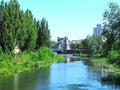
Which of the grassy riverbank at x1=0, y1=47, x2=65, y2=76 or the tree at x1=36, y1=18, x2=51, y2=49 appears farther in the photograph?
the tree at x1=36, y1=18, x2=51, y2=49

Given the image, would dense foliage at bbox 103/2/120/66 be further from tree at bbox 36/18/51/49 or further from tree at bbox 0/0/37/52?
tree at bbox 36/18/51/49

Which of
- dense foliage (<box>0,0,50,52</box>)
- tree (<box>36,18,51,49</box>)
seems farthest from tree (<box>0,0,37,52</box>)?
tree (<box>36,18,51,49</box>)

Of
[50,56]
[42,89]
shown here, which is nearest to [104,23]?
[42,89]

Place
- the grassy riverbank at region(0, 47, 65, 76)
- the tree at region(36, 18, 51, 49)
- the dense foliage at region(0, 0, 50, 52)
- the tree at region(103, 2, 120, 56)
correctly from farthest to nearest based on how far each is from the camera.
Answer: the tree at region(36, 18, 51, 49)
the dense foliage at region(0, 0, 50, 52)
the grassy riverbank at region(0, 47, 65, 76)
the tree at region(103, 2, 120, 56)

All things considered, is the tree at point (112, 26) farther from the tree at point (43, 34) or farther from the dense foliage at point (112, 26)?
the tree at point (43, 34)

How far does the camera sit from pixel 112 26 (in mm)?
43938

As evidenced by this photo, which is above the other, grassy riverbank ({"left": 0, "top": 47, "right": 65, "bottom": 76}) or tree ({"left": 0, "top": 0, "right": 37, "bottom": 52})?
tree ({"left": 0, "top": 0, "right": 37, "bottom": 52})

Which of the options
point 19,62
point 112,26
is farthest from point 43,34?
point 112,26

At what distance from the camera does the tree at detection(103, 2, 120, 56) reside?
4369 cm

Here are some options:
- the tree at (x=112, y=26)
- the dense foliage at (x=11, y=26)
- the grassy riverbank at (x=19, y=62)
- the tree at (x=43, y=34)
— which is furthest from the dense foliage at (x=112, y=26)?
the tree at (x=43, y=34)

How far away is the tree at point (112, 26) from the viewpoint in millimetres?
43688

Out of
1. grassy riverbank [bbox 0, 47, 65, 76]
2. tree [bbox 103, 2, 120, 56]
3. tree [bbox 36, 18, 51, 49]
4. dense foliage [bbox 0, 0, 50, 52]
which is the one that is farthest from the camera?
tree [bbox 36, 18, 51, 49]

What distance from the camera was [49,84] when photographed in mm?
38156

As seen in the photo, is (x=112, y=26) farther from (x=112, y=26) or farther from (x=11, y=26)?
(x=11, y=26)
